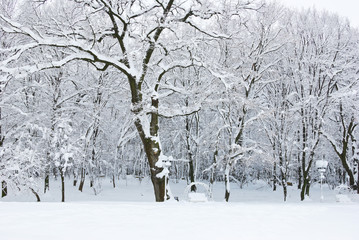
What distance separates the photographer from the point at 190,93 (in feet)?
47.1

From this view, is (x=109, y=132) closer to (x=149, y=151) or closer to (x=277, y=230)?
(x=149, y=151)

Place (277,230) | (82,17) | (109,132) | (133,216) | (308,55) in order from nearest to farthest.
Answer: (277,230), (133,216), (82,17), (308,55), (109,132)

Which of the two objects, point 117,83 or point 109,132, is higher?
point 117,83

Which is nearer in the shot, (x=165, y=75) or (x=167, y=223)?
(x=167, y=223)

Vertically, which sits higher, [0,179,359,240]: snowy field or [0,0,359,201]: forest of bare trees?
[0,0,359,201]: forest of bare trees

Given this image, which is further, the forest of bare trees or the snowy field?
the forest of bare trees

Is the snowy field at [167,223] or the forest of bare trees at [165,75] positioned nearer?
the snowy field at [167,223]

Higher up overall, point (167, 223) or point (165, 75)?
point (165, 75)

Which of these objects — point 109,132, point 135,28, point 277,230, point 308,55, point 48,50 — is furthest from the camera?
point 109,132

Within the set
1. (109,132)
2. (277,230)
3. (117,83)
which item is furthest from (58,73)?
(277,230)

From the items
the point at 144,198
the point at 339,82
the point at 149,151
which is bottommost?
the point at 144,198

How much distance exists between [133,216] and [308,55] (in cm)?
1877

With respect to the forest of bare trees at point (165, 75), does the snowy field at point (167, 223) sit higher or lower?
lower

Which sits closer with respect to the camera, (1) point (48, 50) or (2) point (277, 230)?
(2) point (277, 230)
